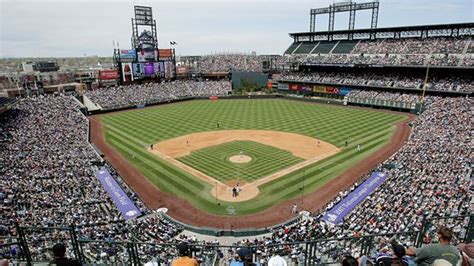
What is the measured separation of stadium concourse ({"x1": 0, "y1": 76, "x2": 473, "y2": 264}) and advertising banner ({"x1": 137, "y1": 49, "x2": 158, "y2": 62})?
39936 millimetres

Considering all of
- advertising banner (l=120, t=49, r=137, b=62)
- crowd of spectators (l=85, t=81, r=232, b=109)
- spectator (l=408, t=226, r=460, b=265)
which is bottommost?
crowd of spectators (l=85, t=81, r=232, b=109)

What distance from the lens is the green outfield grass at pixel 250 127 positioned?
26.7 metres

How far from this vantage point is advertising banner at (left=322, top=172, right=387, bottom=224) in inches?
828

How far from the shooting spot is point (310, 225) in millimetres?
19938

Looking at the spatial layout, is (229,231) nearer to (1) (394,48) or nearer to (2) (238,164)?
(2) (238,164)

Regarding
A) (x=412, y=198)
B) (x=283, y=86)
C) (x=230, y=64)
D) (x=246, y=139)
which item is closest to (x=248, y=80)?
(x=283, y=86)

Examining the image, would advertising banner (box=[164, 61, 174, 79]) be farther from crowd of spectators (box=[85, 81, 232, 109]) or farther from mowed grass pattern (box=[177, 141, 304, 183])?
mowed grass pattern (box=[177, 141, 304, 183])

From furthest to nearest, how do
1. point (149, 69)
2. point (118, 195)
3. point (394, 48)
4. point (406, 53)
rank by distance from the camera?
point (149, 69)
point (394, 48)
point (406, 53)
point (118, 195)

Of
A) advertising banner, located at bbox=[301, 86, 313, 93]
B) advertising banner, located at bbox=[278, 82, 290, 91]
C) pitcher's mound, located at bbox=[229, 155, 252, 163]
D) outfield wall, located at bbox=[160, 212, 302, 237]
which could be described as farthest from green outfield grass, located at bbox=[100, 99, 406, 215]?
advertising banner, located at bbox=[278, 82, 290, 91]

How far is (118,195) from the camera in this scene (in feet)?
80.6

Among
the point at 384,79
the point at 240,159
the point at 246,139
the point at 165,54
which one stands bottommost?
the point at 240,159

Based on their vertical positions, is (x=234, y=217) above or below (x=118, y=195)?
below

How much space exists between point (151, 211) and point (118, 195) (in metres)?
3.29

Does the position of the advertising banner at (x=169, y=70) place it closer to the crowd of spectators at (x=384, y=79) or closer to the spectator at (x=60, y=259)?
the crowd of spectators at (x=384, y=79)
